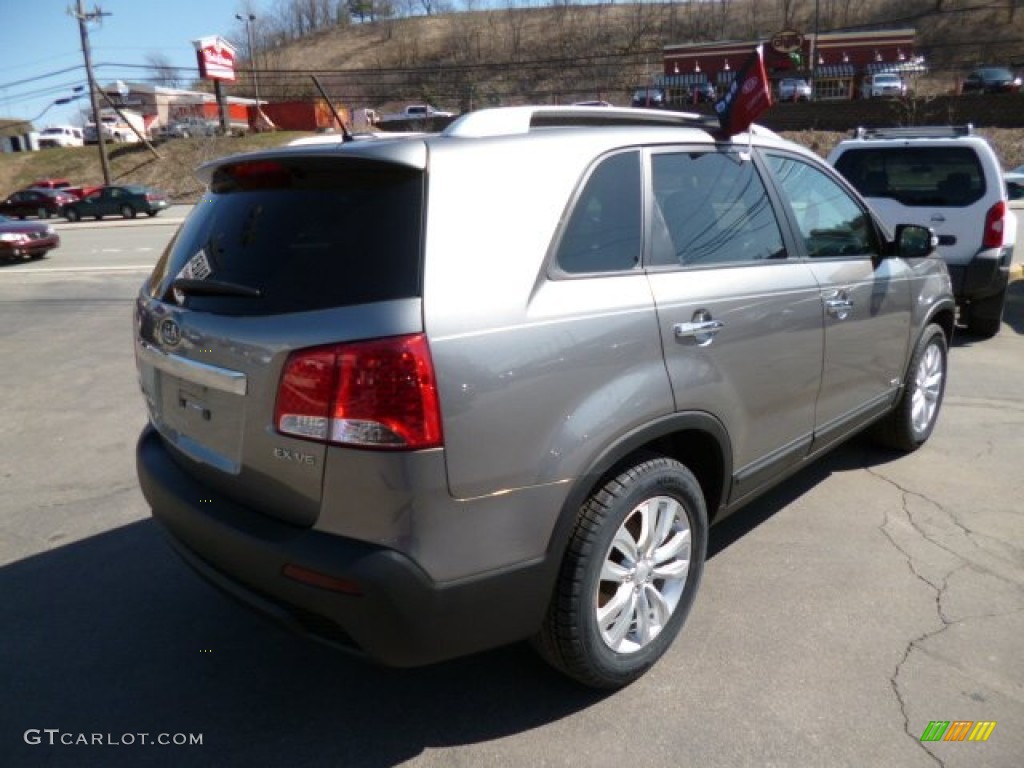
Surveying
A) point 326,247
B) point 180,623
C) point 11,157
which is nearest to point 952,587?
point 326,247

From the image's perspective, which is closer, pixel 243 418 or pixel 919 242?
pixel 243 418

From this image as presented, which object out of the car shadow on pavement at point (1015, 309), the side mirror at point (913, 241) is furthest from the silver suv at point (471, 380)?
the car shadow on pavement at point (1015, 309)

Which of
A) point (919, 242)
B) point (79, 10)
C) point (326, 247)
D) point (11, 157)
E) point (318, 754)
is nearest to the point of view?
point (326, 247)

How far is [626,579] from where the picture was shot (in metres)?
2.60

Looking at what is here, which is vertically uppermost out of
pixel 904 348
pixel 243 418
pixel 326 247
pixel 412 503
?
pixel 326 247

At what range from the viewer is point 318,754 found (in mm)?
2385

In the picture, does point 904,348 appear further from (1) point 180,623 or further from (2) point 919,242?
(1) point 180,623

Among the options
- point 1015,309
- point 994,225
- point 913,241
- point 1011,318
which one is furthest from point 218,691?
point 1015,309

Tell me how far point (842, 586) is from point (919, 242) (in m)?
2.01

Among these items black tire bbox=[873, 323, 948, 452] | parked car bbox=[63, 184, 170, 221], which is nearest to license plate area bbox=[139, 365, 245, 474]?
black tire bbox=[873, 323, 948, 452]

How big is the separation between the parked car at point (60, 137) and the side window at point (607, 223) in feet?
284

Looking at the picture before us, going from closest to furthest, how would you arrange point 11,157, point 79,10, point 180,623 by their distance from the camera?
point 180,623
point 79,10
point 11,157

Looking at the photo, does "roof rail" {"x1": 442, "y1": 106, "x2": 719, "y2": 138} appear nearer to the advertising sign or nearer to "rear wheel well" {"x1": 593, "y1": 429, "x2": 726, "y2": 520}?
"rear wheel well" {"x1": 593, "y1": 429, "x2": 726, "y2": 520}

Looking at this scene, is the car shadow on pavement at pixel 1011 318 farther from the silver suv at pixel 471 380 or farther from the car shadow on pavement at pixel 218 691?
the car shadow on pavement at pixel 218 691
